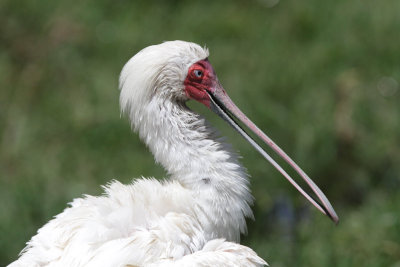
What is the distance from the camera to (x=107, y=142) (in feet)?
21.5

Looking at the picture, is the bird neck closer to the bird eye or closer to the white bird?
the white bird

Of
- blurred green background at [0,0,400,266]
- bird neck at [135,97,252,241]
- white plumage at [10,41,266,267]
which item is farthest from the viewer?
blurred green background at [0,0,400,266]

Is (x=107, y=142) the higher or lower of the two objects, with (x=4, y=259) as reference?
higher

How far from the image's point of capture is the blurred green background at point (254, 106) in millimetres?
5566

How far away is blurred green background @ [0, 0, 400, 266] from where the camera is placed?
5566 millimetres

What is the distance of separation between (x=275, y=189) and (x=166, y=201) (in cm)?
268

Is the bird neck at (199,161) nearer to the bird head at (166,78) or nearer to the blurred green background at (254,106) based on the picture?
the bird head at (166,78)

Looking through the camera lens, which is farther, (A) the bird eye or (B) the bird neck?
(A) the bird eye

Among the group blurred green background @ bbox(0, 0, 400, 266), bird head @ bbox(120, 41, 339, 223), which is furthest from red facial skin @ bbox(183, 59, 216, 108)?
blurred green background @ bbox(0, 0, 400, 266)

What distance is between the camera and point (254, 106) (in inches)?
260

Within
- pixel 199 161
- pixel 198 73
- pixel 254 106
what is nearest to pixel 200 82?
pixel 198 73

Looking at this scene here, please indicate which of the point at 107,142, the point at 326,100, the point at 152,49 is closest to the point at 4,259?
the point at 107,142

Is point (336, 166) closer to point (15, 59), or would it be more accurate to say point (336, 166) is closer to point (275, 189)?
point (275, 189)

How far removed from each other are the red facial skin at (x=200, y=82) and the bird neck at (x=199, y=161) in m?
0.13
